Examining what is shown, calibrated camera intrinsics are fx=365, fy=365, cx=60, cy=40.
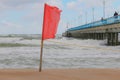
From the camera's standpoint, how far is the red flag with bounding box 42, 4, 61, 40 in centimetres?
948

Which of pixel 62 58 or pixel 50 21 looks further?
pixel 62 58

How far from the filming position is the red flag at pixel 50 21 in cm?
948

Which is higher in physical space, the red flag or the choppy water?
the red flag

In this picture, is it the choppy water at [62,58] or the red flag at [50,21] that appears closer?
the red flag at [50,21]

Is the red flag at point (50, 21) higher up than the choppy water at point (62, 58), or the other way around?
the red flag at point (50, 21)

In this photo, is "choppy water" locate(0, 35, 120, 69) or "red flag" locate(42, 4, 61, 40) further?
"choppy water" locate(0, 35, 120, 69)

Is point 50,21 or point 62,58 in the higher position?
point 50,21

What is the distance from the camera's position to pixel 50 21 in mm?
9570

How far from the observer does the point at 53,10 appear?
9.65 m
